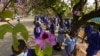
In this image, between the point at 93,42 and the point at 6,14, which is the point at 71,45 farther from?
the point at 6,14

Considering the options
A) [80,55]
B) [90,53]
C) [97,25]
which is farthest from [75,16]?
[97,25]

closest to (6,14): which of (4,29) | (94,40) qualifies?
(4,29)

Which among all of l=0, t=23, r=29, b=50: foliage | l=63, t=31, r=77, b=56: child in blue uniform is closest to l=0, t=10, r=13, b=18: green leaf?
l=0, t=23, r=29, b=50: foliage

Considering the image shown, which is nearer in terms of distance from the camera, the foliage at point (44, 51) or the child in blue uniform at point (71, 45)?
the foliage at point (44, 51)

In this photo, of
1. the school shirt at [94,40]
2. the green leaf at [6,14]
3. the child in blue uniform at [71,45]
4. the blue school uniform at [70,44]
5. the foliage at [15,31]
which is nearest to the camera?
the foliage at [15,31]

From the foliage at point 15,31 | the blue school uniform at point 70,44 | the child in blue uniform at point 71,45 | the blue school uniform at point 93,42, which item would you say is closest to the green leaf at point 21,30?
the foliage at point 15,31

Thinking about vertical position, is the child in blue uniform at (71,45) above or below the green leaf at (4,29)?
below

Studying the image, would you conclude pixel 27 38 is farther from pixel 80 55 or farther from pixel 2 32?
pixel 80 55

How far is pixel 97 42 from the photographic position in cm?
632

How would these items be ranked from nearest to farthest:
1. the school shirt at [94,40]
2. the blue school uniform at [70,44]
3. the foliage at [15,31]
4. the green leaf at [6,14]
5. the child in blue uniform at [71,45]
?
1. the foliage at [15,31]
2. the green leaf at [6,14]
3. the school shirt at [94,40]
4. the child in blue uniform at [71,45]
5. the blue school uniform at [70,44]

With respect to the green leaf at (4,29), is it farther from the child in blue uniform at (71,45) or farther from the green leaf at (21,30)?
the child in blue uniform at (71,45)

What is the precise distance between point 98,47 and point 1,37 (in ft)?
19.8

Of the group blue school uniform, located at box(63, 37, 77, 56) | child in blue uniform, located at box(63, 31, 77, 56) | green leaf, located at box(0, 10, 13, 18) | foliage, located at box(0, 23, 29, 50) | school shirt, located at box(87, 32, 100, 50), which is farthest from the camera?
blue school uniform, located at box(63, 37, 77, 56)

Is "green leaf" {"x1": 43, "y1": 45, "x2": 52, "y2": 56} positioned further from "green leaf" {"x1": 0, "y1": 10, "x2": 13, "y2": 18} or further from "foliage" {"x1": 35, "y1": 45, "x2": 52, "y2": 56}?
"green leaf" {"x1": 0, "y1": 10, "x2": 13, "y2": 18}
